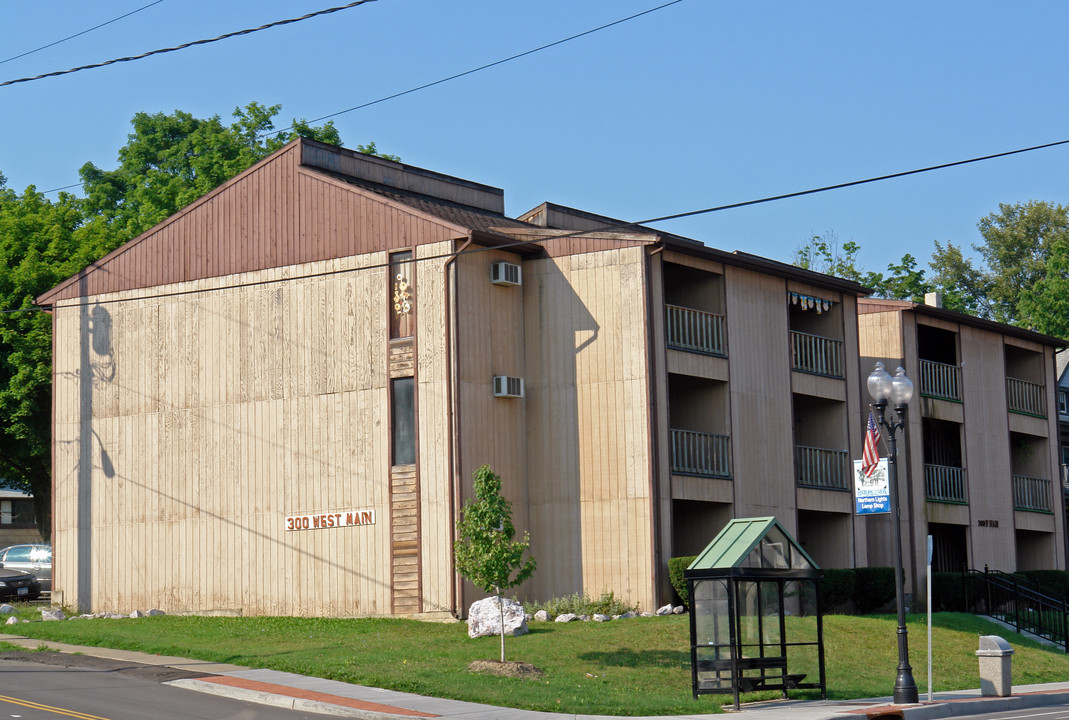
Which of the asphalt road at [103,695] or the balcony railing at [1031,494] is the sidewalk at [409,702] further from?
the balcony railing at [1031,494]

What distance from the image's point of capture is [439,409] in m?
28.3

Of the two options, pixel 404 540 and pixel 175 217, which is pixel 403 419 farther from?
pixel 175 217

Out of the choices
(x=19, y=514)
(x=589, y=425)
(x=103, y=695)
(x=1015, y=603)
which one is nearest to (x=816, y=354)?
(x=1015, y=603)

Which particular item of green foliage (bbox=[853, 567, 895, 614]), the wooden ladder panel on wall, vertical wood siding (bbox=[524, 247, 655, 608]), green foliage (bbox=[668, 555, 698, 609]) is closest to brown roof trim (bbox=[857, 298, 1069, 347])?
green foliage (bbox=[853, 567, 895, 614])

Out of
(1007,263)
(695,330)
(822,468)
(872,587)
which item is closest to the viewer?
(695,330)

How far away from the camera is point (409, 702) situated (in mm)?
19250

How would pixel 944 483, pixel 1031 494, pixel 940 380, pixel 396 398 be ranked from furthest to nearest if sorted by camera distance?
pixel 1031 494
pixel 940 380
pixel 944 483
pixel 396 398

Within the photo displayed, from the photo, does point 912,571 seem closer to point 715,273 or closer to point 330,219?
point 715,273

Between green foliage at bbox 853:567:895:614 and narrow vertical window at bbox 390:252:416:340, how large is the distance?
1202 cm

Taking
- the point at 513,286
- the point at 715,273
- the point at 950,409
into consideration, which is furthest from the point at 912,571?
the point at 513,286

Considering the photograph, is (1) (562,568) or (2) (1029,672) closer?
(2) (1029,672)

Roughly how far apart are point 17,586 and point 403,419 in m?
13.6

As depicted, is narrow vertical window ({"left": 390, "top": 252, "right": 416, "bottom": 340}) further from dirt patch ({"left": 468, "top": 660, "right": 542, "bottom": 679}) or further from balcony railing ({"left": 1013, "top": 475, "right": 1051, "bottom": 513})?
balcony railing ({"left": 1013, "top": 475, "right": 1051, "bottom": 513})

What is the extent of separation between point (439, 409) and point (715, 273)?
754 centimetres
